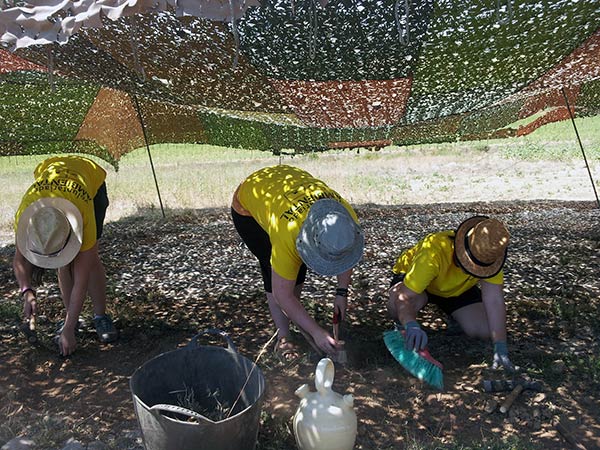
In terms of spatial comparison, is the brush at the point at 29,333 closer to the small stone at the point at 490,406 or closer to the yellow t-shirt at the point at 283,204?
the yellow t-shirt at the point at 283,204

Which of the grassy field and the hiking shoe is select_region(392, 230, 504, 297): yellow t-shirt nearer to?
the hiking shoe

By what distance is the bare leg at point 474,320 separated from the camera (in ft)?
9.94

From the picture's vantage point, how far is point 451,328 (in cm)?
328

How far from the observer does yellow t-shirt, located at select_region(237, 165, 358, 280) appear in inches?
89.6

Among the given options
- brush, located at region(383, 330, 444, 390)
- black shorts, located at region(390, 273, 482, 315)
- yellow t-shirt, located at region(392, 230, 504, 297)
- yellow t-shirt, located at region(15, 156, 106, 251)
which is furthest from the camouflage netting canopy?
brush, located at region(383, 330, 444, 390)

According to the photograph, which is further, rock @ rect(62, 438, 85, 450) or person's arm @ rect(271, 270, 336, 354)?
person's arm @ rect(271, 270, 336, 354)

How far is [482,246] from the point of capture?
2543 mm

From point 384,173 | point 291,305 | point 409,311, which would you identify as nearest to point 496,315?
point 409,311

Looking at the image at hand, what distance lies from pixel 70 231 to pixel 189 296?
1.58 meters

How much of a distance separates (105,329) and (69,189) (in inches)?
37.4

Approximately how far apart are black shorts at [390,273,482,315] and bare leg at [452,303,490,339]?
23 millimetres

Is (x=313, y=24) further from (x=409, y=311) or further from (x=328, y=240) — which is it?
(x=409, y=311)

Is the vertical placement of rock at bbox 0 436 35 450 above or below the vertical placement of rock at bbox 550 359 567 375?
Answer: above

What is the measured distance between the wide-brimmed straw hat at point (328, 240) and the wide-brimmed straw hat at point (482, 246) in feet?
2.21
